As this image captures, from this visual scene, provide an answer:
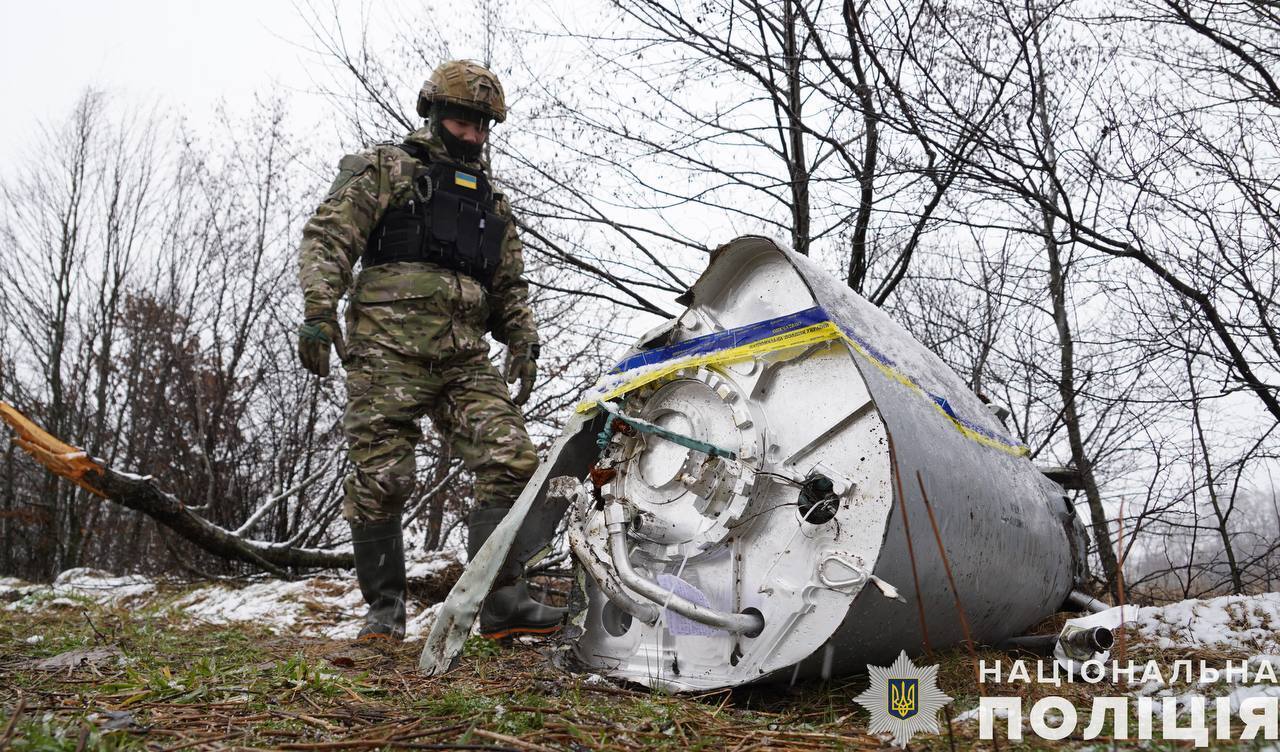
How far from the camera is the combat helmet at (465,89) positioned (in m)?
3.33

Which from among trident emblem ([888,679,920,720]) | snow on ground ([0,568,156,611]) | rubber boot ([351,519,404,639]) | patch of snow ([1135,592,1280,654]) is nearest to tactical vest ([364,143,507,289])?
rubber boot ([351,519,404,639])

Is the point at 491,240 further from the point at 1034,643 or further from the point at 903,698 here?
the point at 1034,643

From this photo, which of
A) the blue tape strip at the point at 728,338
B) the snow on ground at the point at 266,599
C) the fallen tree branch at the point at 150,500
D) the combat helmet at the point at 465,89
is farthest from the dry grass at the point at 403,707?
the combat helmet at the point at 465,89

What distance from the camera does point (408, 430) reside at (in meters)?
3.27

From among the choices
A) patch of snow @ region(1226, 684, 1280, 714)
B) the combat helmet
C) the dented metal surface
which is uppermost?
the combat helmet

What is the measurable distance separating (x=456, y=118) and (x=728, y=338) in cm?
180

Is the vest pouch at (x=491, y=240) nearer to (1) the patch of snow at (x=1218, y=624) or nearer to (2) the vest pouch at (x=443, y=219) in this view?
(2) the vest pouch at (x=443, y=219)

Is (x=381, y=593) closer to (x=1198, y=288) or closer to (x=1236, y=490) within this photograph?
(x=1198, y=288)

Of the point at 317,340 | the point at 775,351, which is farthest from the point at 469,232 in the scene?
the point at 775,351

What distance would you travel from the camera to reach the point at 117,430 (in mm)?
10859

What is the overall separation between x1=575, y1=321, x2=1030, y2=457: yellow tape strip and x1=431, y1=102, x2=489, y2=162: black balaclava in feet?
4.98

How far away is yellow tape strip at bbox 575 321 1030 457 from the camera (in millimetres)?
2074

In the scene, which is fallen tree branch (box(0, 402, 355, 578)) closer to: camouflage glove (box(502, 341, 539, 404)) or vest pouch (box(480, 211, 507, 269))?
camouflage glove (box(502, 341, 539, 404))

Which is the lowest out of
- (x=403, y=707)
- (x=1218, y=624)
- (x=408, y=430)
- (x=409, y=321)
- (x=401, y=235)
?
(x=403, y=707)
